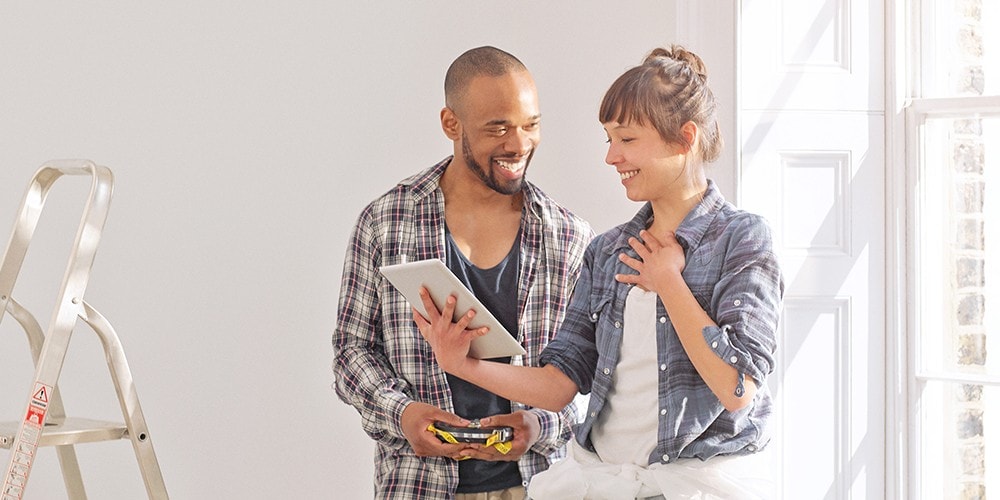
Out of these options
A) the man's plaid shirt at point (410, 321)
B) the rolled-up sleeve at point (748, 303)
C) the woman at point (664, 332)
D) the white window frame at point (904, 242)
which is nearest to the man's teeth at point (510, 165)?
the man's plaid shirt at point (410, 321)

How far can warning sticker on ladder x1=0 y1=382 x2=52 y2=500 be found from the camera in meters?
2.00

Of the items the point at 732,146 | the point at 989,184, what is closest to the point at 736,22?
the point at 732,146

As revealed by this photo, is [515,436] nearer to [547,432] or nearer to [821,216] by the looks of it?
[547,432]

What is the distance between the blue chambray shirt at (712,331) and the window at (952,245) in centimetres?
140

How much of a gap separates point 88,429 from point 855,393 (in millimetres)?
1940

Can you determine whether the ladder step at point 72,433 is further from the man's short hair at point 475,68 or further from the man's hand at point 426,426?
the man's short hair at point 475,68

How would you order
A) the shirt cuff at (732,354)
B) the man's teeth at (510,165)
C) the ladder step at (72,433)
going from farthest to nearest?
the man's teeth at (510,165)
the ladder step at (72,433)
the shirt cuff at (732,354)

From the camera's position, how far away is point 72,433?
211 cm

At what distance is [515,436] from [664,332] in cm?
55

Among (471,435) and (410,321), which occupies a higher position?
(410,321)

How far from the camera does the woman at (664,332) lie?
170 centimetres

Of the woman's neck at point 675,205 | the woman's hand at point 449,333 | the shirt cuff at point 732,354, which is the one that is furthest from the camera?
the woman's hand at point 449,333

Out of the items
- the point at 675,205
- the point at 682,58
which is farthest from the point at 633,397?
the point at 682,58

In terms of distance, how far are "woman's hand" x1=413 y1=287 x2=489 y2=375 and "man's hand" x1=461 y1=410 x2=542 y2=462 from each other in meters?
0.26
